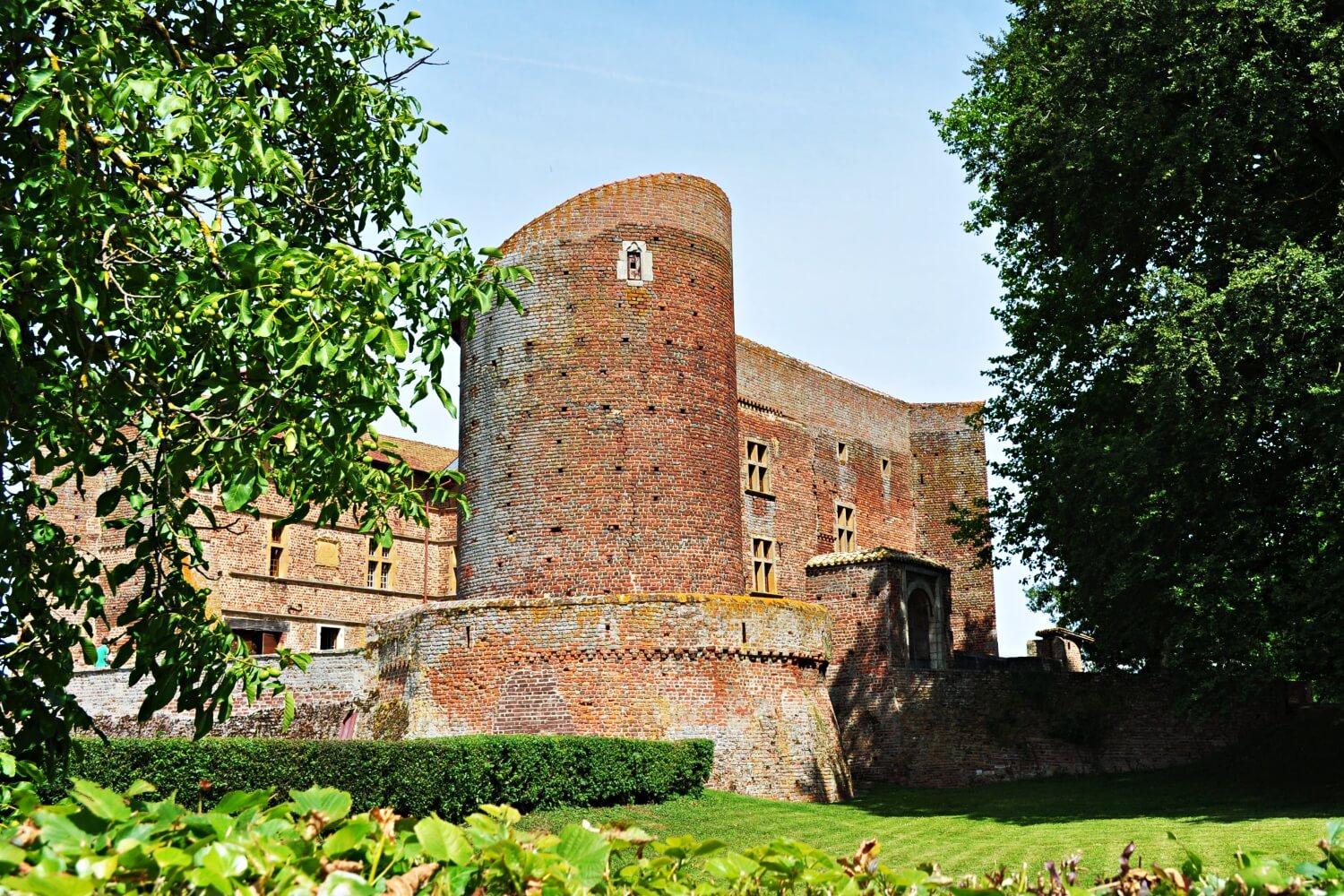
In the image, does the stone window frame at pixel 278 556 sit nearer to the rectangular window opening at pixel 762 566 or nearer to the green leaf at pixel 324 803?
the rectangular window opening at pixel 762 566

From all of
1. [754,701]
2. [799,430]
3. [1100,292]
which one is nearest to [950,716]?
[754,701]

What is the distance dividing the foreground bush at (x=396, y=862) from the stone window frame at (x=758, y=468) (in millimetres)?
29698

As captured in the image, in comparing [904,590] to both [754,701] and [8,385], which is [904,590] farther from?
[8,385]

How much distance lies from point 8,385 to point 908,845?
515 inches

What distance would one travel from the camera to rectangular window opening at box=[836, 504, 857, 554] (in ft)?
119

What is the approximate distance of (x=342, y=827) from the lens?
112 inches

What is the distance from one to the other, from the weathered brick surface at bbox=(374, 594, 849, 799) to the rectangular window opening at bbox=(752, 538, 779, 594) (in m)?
10.2

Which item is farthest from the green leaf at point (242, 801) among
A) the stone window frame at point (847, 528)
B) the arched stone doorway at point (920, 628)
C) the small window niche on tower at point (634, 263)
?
the stone window frame at point (847, 528)

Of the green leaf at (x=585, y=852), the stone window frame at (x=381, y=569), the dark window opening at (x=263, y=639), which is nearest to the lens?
the green leaf at (x=585, y=852)

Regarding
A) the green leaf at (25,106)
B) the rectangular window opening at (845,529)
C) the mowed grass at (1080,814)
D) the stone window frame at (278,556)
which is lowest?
the mowed grass at (1080,814)

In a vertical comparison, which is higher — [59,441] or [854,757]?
[59,441]

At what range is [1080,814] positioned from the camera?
1906 centimetres

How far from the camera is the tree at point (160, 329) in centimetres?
638

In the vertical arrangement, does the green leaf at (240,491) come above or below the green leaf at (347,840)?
above
